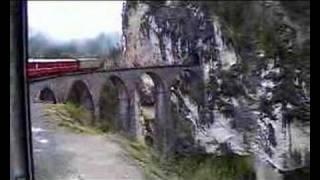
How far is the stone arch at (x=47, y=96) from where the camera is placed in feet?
4.00

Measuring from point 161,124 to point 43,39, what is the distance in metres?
0.33

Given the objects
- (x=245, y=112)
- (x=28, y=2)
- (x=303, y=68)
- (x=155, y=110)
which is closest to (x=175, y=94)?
(x=155, y=110)

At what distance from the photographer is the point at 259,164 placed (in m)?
1.17

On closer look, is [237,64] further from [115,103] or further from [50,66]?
[50,66]

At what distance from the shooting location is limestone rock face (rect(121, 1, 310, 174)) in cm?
112

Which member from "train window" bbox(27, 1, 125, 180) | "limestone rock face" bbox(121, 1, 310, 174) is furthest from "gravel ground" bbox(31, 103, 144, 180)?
"limestone rock face" bbox(121, 1, 310, 174)

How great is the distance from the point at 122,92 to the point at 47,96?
0.17 m

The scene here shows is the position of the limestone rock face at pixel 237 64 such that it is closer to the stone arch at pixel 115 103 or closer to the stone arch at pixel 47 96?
the stone arch at pixel 115 103

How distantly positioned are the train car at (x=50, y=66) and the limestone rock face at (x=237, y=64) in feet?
0.42

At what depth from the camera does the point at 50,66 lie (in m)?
1.22

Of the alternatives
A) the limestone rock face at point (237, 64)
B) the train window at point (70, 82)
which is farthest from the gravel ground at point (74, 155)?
the limestone rock face at point (237, 64)

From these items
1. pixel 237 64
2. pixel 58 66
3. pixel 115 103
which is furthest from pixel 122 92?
pixel 237 64

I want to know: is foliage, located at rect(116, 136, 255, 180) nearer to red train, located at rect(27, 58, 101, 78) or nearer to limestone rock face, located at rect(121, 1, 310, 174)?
limestone rock face, located at rect(121, 1, 310, 174)
